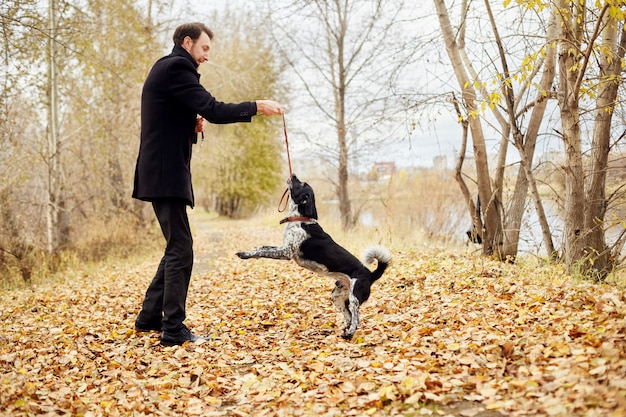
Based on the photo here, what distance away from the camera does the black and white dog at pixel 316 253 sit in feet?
13.2

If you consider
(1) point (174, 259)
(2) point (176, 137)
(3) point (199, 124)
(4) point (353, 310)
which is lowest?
(4) point (353, 310)

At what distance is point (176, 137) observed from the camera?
393cm

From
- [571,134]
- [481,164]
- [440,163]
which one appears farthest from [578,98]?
[440,163]

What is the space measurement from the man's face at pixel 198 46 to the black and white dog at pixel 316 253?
127cm

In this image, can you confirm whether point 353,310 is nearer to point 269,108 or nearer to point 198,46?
point 269,108

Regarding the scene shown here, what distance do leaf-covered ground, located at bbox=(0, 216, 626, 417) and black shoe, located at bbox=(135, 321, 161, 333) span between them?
99 millimetres

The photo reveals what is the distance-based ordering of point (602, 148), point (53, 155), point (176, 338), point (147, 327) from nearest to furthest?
1. point (176, 338)
2. point (147, 327)
3. point (602, 148)
4. point (53, 155)

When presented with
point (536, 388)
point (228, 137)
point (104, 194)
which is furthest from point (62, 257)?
point (228, 137)

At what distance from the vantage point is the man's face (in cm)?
402

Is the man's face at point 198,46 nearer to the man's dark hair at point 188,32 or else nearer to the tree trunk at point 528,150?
the man's dark hair at point 188,32

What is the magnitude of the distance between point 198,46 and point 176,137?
2.58ft

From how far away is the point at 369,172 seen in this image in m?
13.1

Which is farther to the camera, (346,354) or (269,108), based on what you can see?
(269,108)

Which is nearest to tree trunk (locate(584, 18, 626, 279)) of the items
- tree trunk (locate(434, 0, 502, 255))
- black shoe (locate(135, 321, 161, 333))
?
tree trunk (locate(434, 0, 502, 255))
